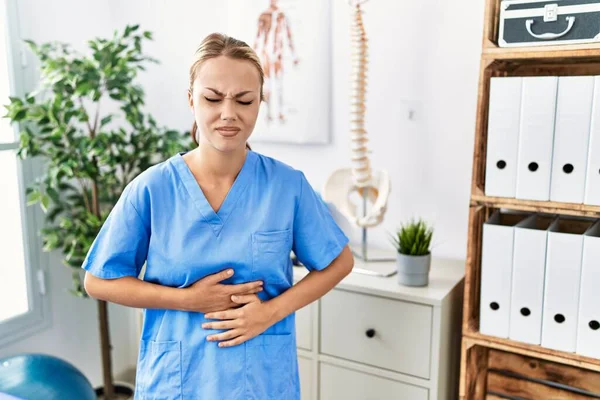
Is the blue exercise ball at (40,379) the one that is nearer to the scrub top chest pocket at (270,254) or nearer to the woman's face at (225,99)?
the scrub top chest pocket at (270,254)

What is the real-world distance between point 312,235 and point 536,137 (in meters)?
0.63

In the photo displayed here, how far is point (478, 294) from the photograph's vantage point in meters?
1.66

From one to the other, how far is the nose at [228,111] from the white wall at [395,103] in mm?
1041

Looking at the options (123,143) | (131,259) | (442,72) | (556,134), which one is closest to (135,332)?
(123,143)

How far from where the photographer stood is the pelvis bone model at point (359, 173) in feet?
5.90

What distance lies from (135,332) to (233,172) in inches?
61.8

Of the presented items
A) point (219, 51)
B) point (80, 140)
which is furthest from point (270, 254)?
point (80, 140)

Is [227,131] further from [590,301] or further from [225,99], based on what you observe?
[590,301]

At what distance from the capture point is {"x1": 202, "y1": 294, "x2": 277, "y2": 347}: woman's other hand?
45.6 inches

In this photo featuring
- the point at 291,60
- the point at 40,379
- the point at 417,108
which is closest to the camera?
the point at 40,379

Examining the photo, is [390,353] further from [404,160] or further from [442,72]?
[442,72]

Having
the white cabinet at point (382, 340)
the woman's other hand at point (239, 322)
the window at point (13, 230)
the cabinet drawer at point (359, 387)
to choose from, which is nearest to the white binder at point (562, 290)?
the white cabinet at point (382, 340)

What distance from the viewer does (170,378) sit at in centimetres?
118

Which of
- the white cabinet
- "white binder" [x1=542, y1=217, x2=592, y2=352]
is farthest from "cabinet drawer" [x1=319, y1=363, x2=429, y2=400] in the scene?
"white binder" [x1=542, y1=217, x2=592, y2=352]
